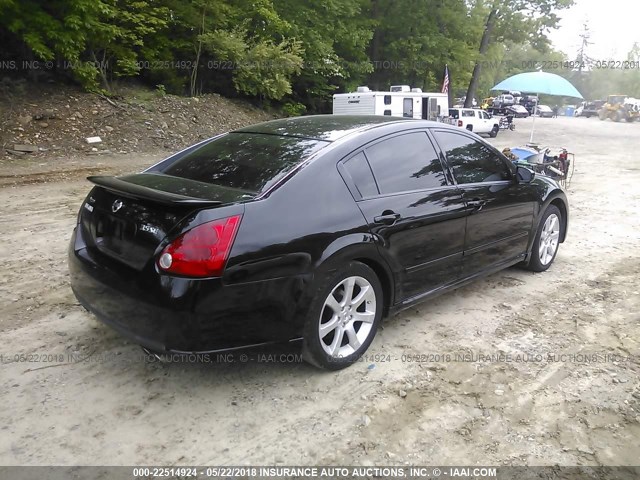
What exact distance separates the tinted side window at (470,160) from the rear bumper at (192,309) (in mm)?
1895

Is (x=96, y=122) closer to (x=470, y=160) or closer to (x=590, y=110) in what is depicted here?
(x=470, y=160)

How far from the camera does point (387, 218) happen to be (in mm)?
3443

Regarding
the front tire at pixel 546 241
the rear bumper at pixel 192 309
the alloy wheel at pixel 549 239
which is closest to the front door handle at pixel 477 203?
the front tire at pixel 546 241

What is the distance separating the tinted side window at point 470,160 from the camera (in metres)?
4.16

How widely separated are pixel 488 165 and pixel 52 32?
1162 centimetres

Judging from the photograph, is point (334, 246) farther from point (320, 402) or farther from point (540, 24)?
point (540, 24)

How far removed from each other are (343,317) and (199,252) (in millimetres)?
1073

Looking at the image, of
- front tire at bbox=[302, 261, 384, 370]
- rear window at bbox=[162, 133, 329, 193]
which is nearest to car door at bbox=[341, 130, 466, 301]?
front tire at bbox=[302, 261, 384, 370]

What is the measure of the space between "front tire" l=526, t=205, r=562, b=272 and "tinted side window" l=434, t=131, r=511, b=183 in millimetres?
839

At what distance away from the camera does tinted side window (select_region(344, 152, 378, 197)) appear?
336cm

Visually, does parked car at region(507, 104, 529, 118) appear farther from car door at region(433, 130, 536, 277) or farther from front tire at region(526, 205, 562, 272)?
car door at region(433, 130, 536, 277)

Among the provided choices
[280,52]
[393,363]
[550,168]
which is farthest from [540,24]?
[393,363]

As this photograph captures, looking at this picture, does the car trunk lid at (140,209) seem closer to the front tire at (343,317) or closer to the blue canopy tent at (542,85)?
the front tire at (343,317)

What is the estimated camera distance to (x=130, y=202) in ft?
9.68
